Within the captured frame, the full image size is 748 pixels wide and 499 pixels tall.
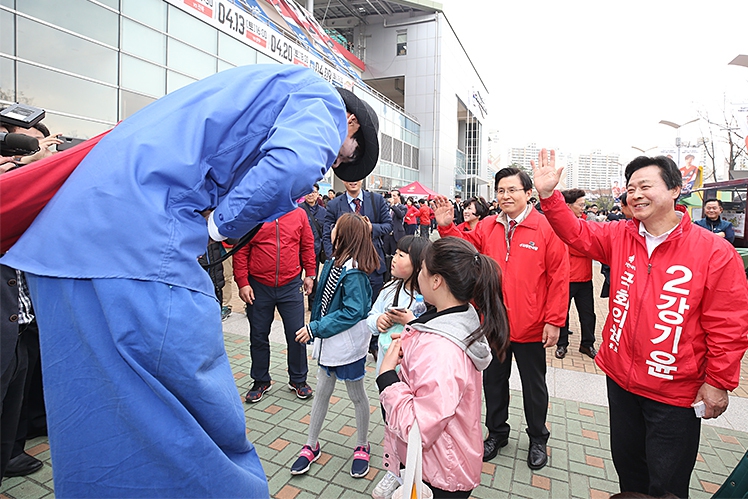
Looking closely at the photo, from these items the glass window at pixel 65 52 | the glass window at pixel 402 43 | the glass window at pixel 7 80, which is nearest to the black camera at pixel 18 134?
the glass window at pixel 7 80

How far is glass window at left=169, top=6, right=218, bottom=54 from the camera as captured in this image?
43.5 ft

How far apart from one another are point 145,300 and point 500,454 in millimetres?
3091

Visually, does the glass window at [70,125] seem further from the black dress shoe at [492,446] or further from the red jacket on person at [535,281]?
the black dress shoe at [492,446]

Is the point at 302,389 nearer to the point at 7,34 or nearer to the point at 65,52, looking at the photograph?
the point at 7,34

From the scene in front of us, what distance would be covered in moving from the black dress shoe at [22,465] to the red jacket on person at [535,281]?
3405 millimetres

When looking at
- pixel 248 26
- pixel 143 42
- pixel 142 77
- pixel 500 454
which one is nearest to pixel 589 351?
pixel 500 454

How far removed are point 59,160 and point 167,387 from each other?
0.70 meters

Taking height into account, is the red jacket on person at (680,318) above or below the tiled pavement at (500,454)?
above

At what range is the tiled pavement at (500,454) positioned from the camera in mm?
2828

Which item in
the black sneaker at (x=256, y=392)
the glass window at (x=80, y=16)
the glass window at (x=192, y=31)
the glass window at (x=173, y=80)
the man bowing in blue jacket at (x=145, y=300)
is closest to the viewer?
the man bowing in blue jacket at (x=145, y=300)

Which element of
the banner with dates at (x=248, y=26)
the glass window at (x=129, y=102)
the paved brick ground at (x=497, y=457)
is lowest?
the paved brick ground at (x=497, y=457)

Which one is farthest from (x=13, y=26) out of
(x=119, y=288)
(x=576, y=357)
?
(x=576, y=357)

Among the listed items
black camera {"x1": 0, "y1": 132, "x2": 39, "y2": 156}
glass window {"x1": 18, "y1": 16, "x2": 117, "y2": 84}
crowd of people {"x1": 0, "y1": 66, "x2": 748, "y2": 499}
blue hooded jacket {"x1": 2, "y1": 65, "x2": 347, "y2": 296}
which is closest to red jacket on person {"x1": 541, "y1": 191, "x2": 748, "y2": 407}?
crowd of people {"x1": 0, "y1": 66, "x2": 748, "y2": 499}

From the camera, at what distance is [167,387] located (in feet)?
3.53
